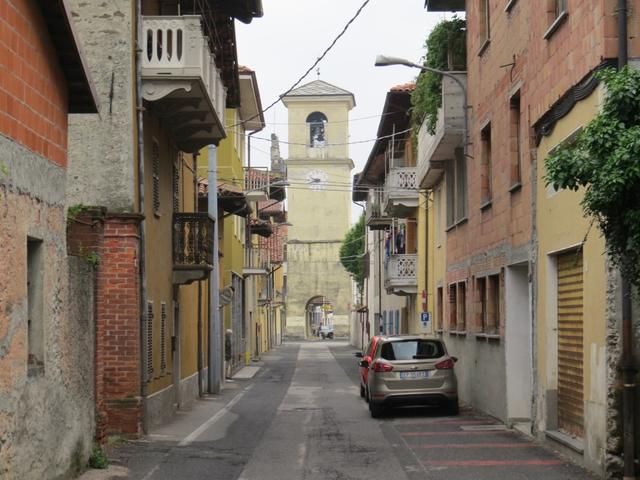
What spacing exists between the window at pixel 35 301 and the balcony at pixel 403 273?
26.0 meters

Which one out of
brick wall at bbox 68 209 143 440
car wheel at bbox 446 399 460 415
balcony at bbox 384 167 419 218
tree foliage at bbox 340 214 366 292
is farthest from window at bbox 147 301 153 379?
tree foliage at bbox 340 214 366 292

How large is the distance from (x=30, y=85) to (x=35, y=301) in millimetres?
2058

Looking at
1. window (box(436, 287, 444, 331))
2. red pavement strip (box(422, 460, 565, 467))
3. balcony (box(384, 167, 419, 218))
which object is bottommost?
red pavement strip (box(422, 460, 565, 467))

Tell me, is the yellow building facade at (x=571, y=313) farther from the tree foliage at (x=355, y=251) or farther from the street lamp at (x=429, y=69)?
the tree foliage at (x=355, y=251)

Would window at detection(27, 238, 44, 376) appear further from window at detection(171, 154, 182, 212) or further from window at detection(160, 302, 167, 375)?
window at detection(171, 154, 182, 212)

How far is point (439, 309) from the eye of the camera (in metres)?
29.0

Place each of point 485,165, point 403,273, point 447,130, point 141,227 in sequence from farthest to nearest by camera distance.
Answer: point 403,273 → point 447,130 → point 485,165 → point 141,227

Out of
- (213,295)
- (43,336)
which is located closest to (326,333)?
(213,295)

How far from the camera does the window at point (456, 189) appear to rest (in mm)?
24188

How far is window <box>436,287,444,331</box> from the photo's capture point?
28.5 metres

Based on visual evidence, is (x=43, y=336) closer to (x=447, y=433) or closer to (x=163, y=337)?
(x=447, y=433)

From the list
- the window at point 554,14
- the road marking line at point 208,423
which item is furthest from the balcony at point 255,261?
the window at point 554,14

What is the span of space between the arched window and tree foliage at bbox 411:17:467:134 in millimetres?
58364

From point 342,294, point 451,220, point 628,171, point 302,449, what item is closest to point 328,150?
point 342,294
